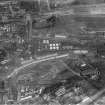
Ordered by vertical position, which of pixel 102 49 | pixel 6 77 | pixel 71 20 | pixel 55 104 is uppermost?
pixel 71 20

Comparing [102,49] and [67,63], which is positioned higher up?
[102,49]

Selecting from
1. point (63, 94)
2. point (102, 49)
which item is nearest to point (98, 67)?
point (102, 49)

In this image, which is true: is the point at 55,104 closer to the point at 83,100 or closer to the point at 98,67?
the point at 83,100

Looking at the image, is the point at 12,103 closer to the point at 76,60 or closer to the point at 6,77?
the point at 6,77

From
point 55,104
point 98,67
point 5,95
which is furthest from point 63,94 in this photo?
point 5,95

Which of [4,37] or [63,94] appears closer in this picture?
[63,94]

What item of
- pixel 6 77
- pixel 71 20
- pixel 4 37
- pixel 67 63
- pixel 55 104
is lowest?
pixel 55 104
